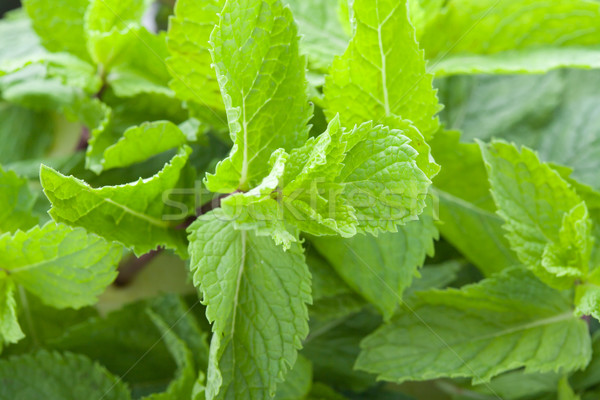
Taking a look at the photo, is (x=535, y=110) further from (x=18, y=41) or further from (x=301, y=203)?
(x=18, y=41)

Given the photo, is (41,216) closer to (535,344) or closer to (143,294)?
(143,294)

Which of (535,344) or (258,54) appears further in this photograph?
(535,344)

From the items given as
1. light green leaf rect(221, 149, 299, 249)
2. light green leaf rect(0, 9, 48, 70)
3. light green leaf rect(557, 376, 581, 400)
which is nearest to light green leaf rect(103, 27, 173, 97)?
light green leaf rect(0, 9, 48, 70)

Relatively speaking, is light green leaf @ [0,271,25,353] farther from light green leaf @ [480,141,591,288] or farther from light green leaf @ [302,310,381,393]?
light green leaf @ [480,141,591,288]

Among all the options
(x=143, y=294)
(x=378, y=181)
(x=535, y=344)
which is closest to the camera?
(x=378, y=181)

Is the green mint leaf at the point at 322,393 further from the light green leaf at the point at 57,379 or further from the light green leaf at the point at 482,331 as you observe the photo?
the light green leaf at the point at 57,379

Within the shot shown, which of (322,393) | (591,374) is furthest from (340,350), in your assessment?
(591,374)

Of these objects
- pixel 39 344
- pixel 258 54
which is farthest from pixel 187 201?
pixel 39 344
